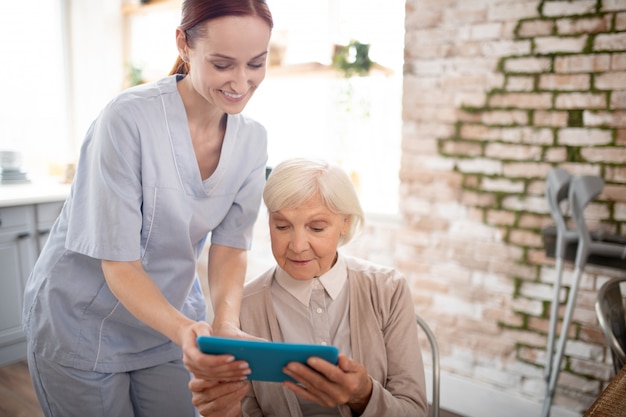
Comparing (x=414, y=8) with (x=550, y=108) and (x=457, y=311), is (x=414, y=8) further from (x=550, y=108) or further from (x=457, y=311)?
(x=457, y=311)

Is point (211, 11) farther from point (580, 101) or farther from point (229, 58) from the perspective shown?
point (580, 101)

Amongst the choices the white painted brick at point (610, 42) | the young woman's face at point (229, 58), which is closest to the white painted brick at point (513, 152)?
the white painted brick at point (610, 42)

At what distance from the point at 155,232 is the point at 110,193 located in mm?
159

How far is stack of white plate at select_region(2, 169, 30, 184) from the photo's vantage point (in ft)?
11.5

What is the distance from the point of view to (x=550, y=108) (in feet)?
7.65

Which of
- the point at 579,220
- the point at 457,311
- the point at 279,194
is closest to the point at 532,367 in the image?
the point at 457,311

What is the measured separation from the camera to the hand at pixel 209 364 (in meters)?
0.93

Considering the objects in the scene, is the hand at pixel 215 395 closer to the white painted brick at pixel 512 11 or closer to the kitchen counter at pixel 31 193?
the white painted brick at pixel 512 11

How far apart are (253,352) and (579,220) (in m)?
1.56

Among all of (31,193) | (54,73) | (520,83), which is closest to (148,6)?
(54,73)

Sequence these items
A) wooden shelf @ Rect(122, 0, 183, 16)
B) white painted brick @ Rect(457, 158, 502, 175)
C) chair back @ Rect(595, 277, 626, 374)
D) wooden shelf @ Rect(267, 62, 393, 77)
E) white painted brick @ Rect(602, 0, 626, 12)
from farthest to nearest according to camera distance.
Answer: wooden shelf @ Rect(122, 0, 183, 16)
wooden shelf @ Rect(267, 62, 393, 77)
white painted brick @ Rect(457, 158, 502, 175)
white painted brick @ Rect(602, 0, 626, 12)
chair back @ Rect(595, 277, 626, 374)

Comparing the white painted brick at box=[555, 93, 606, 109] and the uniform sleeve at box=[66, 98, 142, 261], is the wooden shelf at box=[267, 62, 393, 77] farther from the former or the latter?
the uniform sleeve at box=[66, 98, 142, 261]

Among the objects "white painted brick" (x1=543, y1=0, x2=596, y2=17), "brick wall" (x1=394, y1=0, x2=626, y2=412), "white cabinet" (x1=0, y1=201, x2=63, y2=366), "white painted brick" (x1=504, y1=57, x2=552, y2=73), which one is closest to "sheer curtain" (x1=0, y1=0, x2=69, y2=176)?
"white cabinet" (x1=0, y1=201, x2=63, y2=366)

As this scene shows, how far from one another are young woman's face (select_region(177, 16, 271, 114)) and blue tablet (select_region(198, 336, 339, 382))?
51cm
